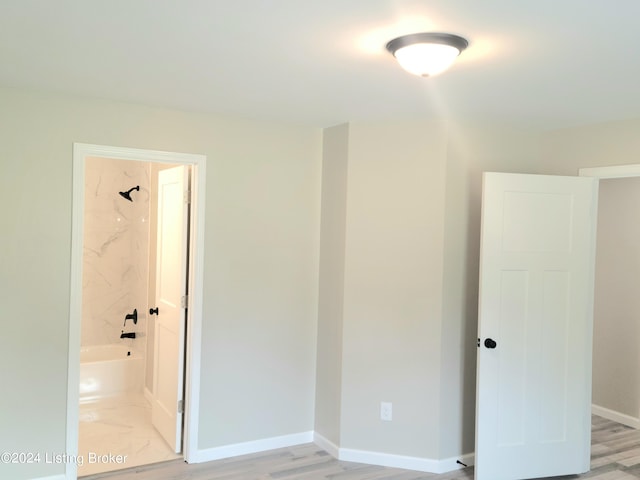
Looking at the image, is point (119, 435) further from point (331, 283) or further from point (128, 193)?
point (128, 193)

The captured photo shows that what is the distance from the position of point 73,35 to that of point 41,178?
1233 mm

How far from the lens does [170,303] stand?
12.9 ft

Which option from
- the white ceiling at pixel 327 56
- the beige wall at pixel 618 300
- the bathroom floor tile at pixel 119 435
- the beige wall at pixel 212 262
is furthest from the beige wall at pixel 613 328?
the bathroom floor tile at pixel 119 435

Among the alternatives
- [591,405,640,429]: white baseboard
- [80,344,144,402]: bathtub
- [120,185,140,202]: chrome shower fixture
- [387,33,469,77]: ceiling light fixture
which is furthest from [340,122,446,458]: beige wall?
[120,185,140,202]: chrome shower fixture

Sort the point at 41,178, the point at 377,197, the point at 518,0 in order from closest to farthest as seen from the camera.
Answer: the point at 518,0
the point at 41,178
the point at 377,197

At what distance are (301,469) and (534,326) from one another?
179 centimetres

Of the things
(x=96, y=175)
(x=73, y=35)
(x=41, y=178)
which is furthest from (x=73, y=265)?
(x=96, y=175)

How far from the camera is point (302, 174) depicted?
3.95m

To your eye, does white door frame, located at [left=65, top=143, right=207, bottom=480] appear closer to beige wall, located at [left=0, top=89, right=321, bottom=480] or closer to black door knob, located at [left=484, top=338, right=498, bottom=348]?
beige wall, located at [left=0, top=89, right=321, bottom=480]

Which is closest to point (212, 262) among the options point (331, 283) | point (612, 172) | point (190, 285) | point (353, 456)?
point (190, 285)

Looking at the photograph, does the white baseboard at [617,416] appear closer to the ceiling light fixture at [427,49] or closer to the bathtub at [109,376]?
the ceiling light fixture at [427,49]

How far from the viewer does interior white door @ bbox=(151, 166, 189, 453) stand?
12.2 ft

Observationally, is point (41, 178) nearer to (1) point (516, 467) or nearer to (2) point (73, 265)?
(2) point (73, 265)

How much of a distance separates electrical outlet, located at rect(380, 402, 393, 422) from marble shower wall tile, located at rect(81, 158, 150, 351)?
281 centimetres
